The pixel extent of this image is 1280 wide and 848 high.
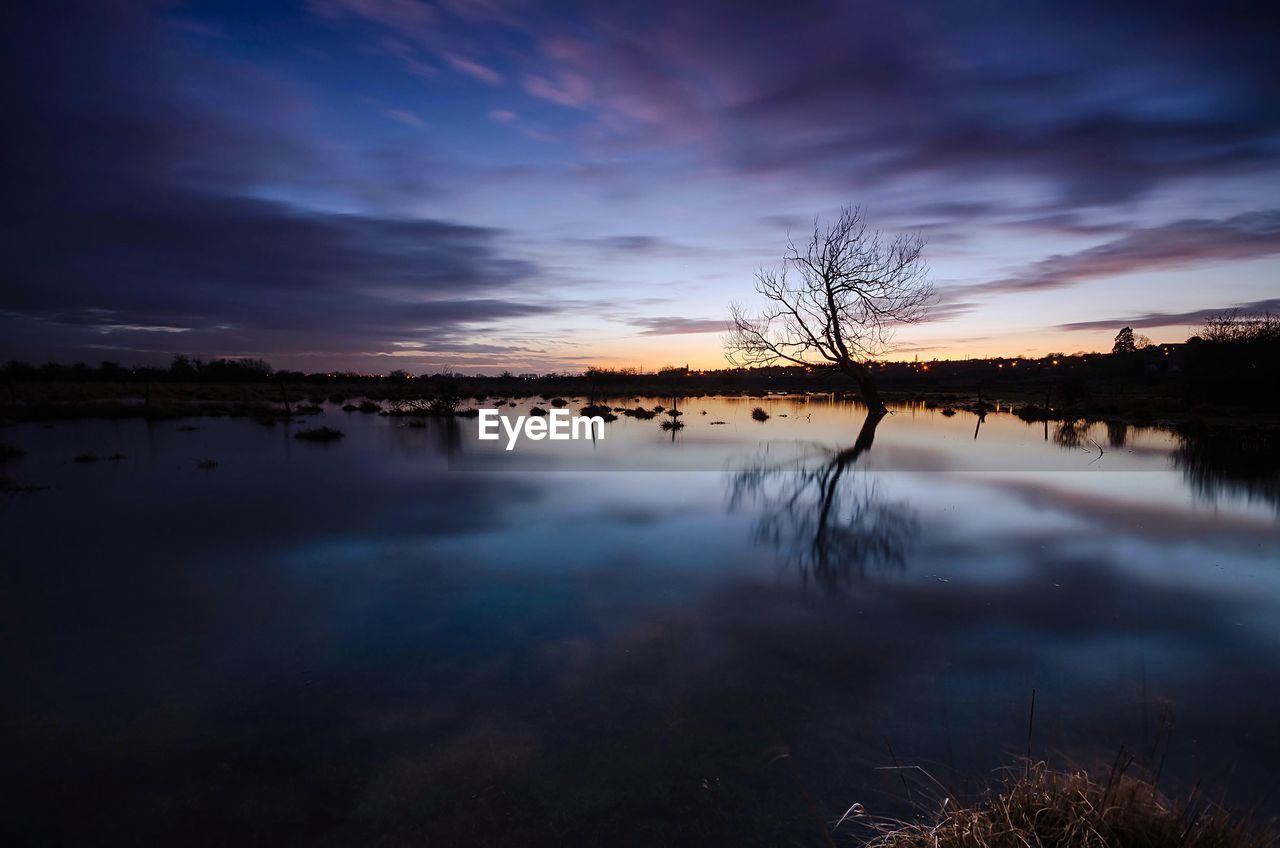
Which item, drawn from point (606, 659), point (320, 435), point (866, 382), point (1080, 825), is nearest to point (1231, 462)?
point (866, 382)

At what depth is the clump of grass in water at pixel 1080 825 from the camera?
2012 millimetres

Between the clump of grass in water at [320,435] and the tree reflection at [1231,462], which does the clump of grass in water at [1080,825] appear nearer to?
the tree reflection at [1231,462]

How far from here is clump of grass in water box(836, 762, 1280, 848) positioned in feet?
6.60

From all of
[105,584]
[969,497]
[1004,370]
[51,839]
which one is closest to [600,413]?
[969,497]

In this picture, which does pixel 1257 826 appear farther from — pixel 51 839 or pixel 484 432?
pixel 484 432

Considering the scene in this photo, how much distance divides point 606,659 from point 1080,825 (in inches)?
115

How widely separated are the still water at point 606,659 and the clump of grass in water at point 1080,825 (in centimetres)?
42

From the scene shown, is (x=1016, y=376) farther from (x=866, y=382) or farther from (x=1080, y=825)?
(x=1080, y=825)

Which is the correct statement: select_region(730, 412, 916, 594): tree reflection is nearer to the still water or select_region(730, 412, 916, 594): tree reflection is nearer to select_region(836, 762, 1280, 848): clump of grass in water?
the still water

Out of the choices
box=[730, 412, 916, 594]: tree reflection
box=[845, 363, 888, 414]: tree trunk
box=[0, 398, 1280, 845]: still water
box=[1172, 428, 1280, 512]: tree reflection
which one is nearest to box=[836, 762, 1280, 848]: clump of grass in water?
box=[0, 398, 1280, 845]: still water

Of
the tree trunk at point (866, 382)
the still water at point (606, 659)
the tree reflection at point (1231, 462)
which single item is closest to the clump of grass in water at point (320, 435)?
the still water at point (606, 659)

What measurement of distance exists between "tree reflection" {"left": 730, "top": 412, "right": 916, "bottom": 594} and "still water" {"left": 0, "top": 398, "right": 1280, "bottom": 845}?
0.27ft

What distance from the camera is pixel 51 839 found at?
8.34ft

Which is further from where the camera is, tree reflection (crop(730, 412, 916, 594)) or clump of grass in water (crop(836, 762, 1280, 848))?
tree reflection (crop(730, 412, 916, 594))
